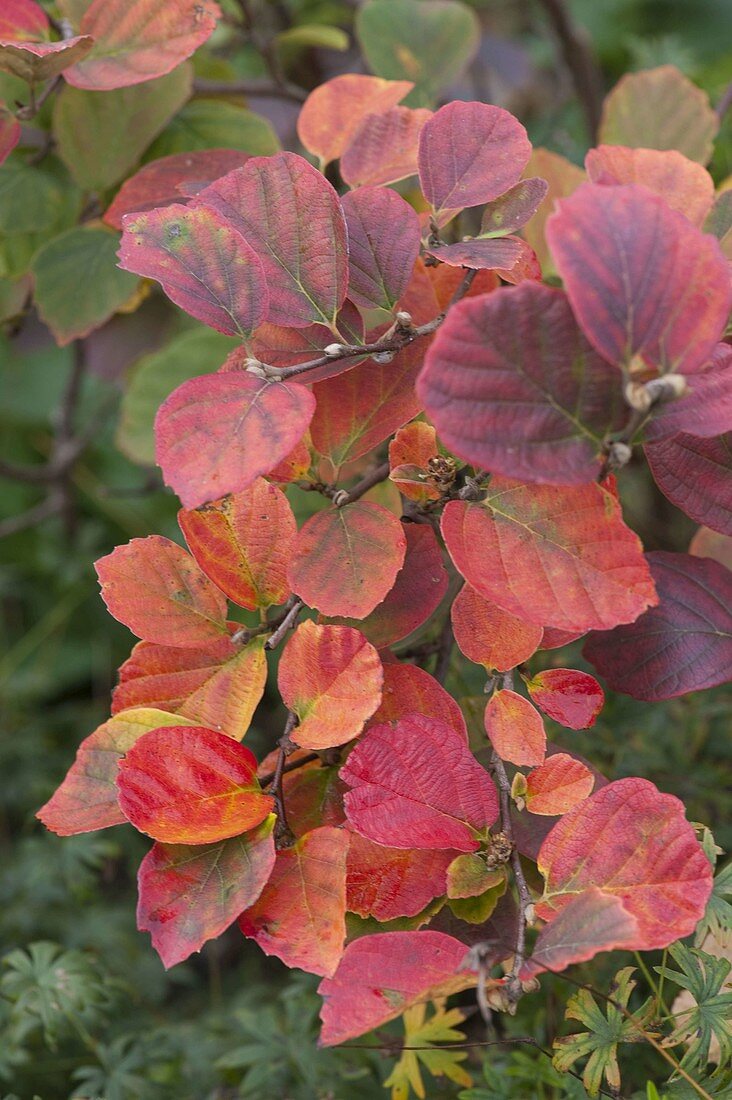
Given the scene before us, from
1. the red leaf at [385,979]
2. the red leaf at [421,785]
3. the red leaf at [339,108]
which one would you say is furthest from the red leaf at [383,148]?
the red leaf at [385,979]

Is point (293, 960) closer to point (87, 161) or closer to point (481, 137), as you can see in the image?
point (481, 137)

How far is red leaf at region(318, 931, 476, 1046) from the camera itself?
0.45 meters

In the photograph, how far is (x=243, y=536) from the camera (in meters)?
0.56

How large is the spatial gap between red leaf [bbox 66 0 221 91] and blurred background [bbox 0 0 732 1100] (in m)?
0.10

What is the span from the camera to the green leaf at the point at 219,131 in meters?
0.85

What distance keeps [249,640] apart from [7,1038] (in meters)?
0.51

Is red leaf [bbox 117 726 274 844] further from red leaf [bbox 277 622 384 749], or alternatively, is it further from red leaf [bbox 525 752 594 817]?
red leaf [bbox 525 752 594 817]

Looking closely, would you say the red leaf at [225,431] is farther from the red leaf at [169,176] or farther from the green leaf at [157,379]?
the green leaf at [157,379]

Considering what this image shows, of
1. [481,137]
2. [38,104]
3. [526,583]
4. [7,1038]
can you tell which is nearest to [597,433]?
[526,583]

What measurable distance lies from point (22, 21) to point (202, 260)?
12.9 inches

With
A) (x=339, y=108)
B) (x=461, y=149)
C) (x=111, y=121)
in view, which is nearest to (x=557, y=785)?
(x=461, y=149)

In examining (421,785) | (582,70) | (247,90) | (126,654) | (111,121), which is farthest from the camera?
(126,654)

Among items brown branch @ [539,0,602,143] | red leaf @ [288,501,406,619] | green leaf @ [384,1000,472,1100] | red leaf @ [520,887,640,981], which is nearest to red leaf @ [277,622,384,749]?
red leaf @ [288,501,406,619]

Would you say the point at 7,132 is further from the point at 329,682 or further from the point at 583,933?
the point at 583,933
